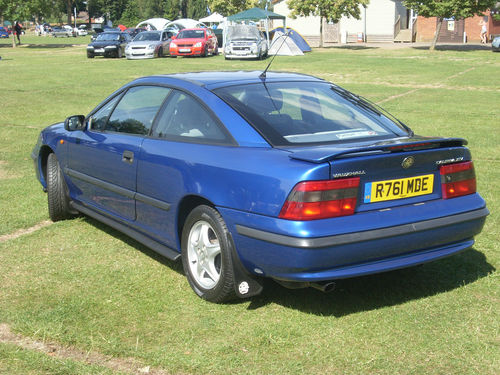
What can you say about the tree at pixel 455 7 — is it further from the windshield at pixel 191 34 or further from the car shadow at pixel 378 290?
the car shadow at pixel 378 290

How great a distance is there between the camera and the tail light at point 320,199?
353cm

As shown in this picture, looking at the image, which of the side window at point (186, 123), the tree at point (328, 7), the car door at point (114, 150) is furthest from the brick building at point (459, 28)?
the side window at point (186, 123)

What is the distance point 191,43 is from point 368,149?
32644 millimetres

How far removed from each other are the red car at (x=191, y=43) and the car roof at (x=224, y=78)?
3072 cm

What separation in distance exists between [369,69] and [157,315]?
23.6 m

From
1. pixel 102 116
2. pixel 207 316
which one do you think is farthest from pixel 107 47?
pixel 207 316

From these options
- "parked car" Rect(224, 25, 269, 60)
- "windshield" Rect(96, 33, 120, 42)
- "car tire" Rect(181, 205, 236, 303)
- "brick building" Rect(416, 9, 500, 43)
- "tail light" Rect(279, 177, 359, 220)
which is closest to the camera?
"tail light" Rect(279, 177, 359, 220)

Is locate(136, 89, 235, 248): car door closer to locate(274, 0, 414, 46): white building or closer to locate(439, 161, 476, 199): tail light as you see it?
locate(439, 161, 476, 199): tail light

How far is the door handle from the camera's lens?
4805 millimetres

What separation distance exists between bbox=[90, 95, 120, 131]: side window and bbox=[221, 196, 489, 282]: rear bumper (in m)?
1.99

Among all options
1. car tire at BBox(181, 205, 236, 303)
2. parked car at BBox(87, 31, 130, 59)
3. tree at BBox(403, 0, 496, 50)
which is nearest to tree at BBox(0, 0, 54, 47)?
parked car at BBox(87, 31, 130, 59)

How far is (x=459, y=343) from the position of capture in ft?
11.7

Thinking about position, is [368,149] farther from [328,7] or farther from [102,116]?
[328,7]

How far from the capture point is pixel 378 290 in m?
4.36
